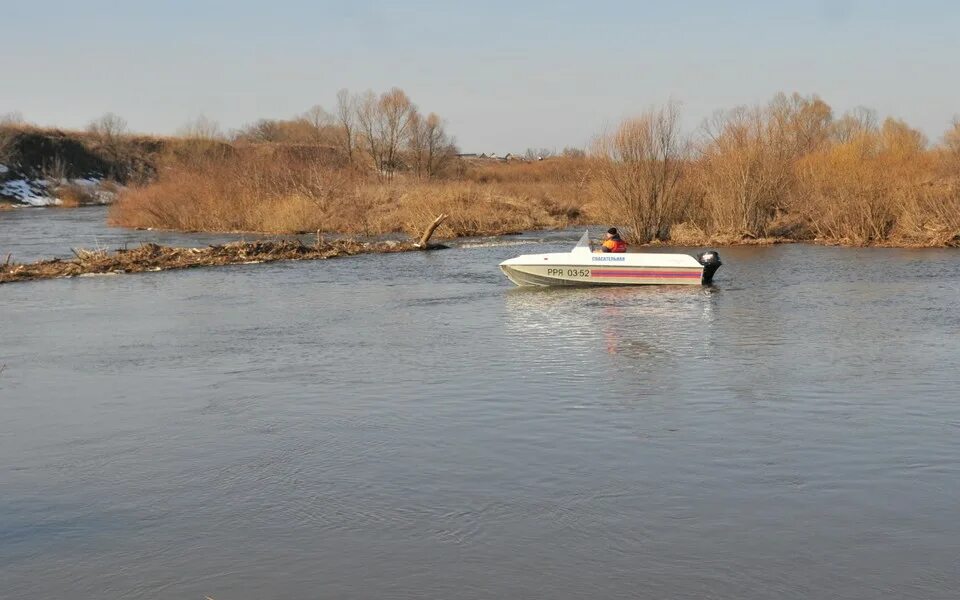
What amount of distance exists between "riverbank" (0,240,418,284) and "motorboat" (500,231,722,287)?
11838mm

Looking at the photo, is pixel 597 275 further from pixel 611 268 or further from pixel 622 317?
pixel 622 317

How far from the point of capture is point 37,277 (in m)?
29.2

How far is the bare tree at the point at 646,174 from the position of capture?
40156 millimetres

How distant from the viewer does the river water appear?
7531mm

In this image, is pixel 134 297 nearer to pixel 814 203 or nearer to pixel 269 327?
pixel 269 327

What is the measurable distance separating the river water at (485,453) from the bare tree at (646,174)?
61.7 ft

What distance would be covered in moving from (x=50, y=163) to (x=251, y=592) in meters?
107

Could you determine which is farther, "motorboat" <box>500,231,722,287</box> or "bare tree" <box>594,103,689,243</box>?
"bare tree" <box>594,103,689,243</box>

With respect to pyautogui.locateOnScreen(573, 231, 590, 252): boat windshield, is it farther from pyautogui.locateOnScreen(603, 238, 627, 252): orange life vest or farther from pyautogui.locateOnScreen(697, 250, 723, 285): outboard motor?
pyautogui.locateOnScreen(697, 250, 723, 285): outboard motor

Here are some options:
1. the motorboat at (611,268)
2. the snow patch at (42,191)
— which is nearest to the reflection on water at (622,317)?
the motorboat at (611,268)

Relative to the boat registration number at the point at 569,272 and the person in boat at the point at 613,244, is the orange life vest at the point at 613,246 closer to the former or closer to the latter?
the person in boat at the point at 613,244

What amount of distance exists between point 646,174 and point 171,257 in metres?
18.2

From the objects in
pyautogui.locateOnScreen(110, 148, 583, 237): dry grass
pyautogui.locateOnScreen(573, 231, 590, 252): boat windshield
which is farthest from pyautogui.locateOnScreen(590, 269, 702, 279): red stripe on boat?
pyautogui.locateOnScreen(110, 148, 583, 237): dry grass

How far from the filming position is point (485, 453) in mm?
10578
